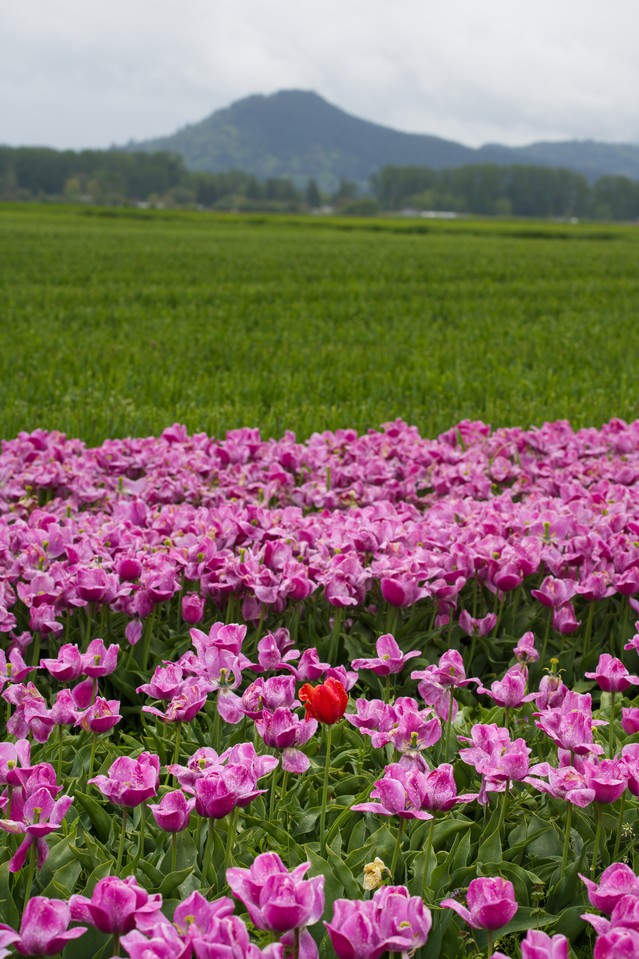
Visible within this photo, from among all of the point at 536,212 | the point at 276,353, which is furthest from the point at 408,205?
the point at 276,353

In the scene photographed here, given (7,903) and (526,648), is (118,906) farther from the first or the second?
(526,648)

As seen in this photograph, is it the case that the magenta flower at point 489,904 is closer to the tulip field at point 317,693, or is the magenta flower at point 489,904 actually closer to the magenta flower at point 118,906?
the tulip field at point 317,693

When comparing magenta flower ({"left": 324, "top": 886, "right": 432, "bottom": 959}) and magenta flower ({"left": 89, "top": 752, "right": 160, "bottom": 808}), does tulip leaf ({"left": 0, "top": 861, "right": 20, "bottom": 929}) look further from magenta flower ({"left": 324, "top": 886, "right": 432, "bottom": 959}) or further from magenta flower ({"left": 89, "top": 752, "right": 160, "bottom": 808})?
magenta flower ({"left": 324, "top": 886, "right": 432, "bottom": 959})

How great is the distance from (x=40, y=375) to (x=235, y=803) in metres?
6.34

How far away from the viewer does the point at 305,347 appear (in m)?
8.87

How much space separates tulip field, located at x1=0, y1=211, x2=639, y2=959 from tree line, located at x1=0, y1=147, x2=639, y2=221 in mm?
148681

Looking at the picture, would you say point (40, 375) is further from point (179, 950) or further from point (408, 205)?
point (408, 205)

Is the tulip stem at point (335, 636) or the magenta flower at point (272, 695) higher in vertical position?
the magenta flower at point (272, 695)

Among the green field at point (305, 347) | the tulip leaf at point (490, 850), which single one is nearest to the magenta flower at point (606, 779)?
the tulip leaf at point (490, 850)

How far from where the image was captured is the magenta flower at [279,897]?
108cm

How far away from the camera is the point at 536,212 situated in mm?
166250

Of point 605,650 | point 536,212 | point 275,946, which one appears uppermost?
point 536,212

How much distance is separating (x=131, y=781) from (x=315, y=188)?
177409mm

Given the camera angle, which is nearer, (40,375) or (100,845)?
(100,845)
